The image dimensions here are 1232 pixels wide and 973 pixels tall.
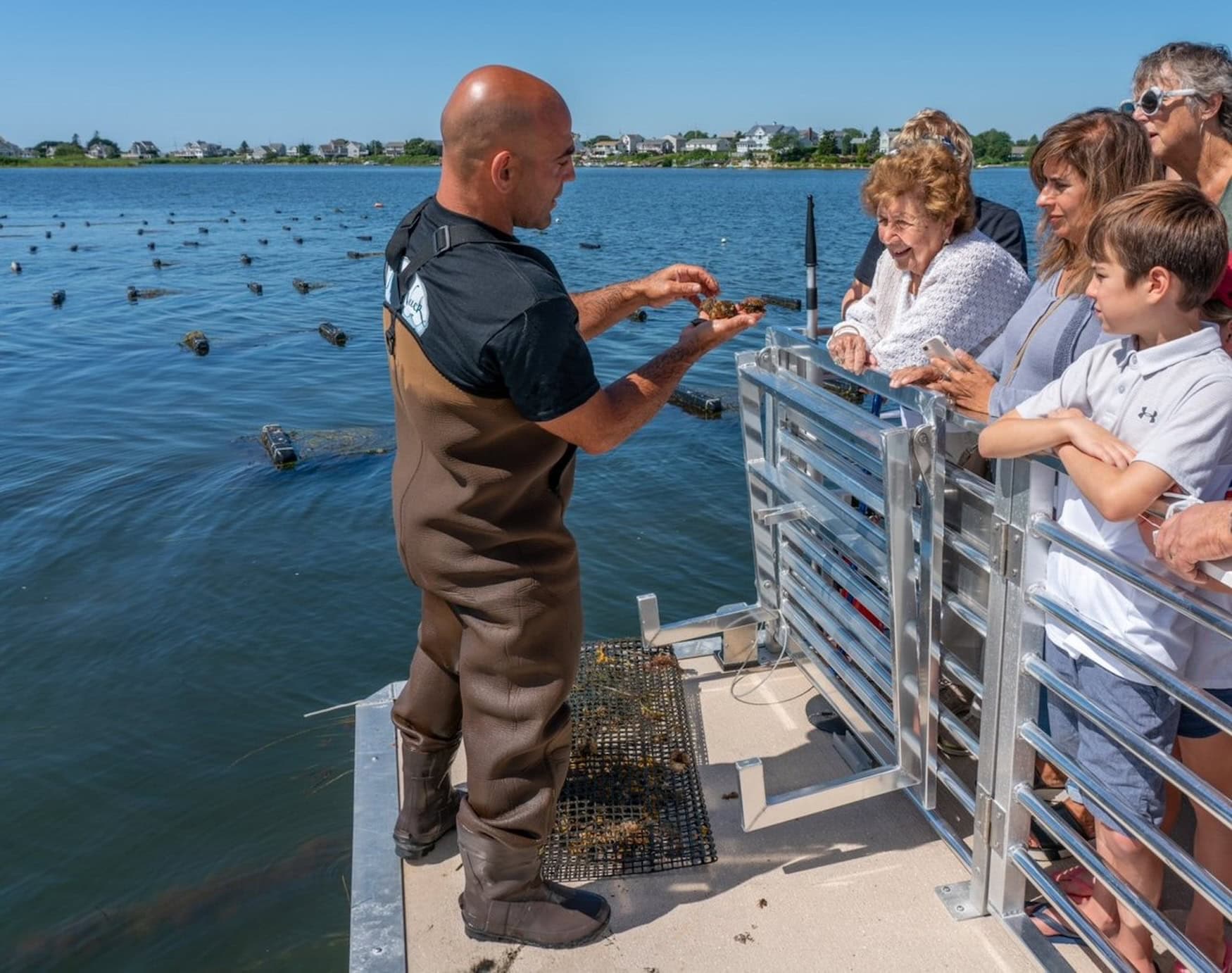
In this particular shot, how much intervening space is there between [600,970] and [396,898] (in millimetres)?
762

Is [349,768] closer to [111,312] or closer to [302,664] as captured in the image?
[302,664]

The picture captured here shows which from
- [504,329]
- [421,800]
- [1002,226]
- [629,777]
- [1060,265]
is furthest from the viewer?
[1002,226]

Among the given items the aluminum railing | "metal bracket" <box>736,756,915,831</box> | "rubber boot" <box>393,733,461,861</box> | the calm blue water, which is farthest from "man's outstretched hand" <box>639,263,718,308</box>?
the calm blue water

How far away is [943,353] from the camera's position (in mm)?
3281

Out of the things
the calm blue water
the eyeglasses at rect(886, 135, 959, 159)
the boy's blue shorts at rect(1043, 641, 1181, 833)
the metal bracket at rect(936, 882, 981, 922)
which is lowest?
the calm blue water

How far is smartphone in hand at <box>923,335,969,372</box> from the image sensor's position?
3.23 metres

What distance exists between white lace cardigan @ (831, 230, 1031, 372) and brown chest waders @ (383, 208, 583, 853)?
1.40 meters

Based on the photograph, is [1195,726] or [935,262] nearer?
[1195,726]

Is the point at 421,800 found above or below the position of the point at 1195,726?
below

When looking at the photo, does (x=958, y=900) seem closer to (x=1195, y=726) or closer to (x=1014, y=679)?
(x=1014, y=679)

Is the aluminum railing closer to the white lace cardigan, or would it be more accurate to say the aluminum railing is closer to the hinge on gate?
the hinge on gate

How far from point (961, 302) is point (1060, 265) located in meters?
0.47

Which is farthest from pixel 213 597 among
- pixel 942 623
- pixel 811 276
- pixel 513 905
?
pixel 942 623

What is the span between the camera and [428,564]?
3.04m
